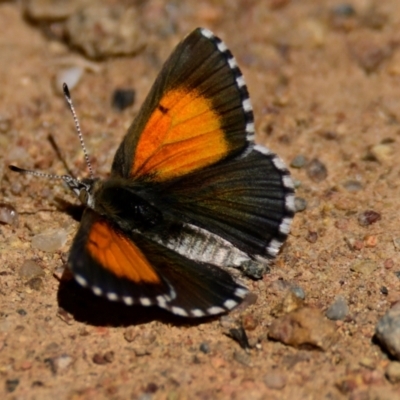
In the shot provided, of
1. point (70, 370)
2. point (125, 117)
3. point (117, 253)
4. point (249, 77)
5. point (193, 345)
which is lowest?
point (70, 370)

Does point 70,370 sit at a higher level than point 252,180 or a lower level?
lower

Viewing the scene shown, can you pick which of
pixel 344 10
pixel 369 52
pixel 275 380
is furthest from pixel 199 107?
pixel 344 10

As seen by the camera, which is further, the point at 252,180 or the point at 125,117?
the point at 125,117

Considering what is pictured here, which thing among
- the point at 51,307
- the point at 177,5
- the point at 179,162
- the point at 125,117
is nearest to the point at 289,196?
the point at 179,162

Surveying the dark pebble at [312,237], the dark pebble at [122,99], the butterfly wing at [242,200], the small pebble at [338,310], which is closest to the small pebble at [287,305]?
the small pebble at [338,310]

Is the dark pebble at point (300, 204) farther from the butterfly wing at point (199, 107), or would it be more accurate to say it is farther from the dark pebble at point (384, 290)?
the dark pebble at point (384, 290)

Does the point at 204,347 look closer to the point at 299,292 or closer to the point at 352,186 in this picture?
the point at 299,292

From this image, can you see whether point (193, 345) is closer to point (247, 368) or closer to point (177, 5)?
point (247, 368)
